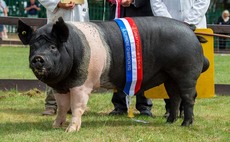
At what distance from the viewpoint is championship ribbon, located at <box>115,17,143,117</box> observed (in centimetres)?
684

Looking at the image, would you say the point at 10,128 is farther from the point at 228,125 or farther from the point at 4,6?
the point at 4,6

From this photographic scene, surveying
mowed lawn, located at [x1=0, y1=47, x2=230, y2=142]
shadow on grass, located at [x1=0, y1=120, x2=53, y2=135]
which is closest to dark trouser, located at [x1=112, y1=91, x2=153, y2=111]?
mowed lawn, located at [x1=0, y1=47, x2=230, y2=142]

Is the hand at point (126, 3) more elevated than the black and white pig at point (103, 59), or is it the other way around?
the hand at point (126, 3)

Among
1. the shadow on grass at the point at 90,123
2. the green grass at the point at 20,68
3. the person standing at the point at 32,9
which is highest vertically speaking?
the shadow on grass at the point at 90,123

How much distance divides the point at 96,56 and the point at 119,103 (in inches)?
79.9

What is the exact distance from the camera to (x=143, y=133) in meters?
6.52

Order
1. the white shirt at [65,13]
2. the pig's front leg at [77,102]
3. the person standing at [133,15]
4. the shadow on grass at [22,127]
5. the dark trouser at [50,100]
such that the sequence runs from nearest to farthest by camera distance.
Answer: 1. the pig's front leg at [77,102]
2. the shadow on grass at [22,127]
3. the white shirt at [65,13]
4. the person standing at [133,15]
5. the dark trouser at [50,100]

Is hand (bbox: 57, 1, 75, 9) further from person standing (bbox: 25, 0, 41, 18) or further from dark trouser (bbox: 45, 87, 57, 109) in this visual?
person standing (bbox: 25, 0, 41, 18)

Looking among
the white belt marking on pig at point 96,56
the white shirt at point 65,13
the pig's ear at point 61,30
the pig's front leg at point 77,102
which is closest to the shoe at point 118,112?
the white shirt at point 65,13

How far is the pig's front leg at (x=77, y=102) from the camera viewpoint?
6.54 metres

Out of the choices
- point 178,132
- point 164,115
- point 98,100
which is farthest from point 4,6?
point 178,132

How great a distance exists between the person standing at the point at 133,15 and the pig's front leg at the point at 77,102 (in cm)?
156

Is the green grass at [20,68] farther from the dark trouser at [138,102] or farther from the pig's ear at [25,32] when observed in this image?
the pig's ear at [25,32]

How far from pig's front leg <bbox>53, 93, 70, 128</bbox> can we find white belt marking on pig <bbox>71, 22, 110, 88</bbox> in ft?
1.21
